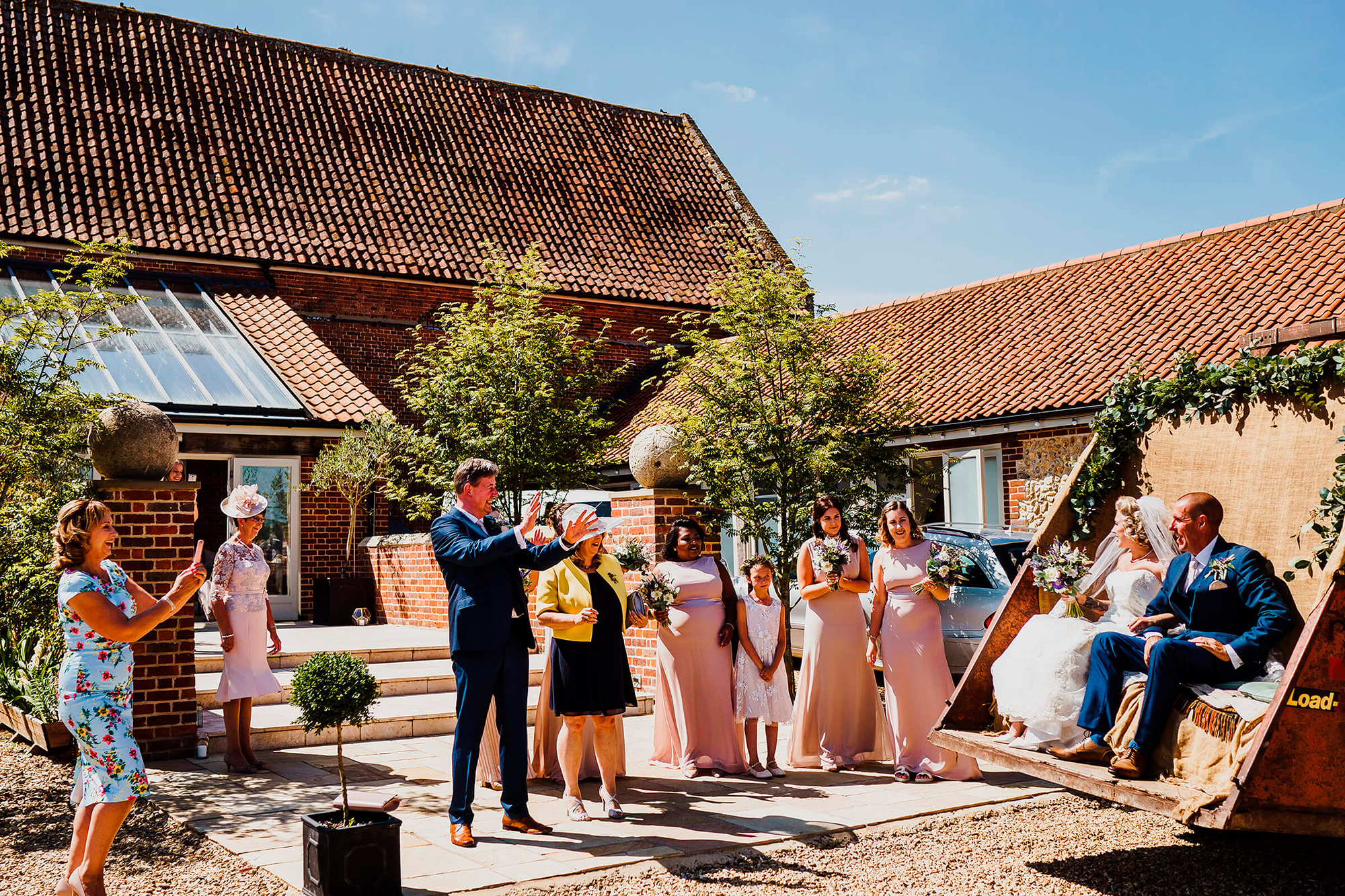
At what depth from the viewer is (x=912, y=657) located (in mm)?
7590

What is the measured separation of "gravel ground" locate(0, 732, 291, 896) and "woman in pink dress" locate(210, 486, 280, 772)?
0.65 metres

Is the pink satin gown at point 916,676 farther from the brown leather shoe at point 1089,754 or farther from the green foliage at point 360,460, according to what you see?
the green foliage at point 360,460

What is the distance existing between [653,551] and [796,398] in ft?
6.43

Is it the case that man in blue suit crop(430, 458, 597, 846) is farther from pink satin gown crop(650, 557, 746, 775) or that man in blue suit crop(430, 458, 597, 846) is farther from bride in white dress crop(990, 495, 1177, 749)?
bride in white dress crop(990, 495, 1177, 749)

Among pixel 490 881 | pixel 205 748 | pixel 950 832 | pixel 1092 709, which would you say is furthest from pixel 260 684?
pixel 1092 709

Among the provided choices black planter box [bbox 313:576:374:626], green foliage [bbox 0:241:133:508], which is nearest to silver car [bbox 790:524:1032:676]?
green foliage [bbox 0:241:133:508]

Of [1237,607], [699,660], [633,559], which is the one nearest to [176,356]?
[633,559]

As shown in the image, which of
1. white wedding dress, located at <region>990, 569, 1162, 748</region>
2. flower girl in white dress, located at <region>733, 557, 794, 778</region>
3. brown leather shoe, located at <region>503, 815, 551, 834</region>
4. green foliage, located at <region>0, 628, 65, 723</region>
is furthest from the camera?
green foliage, located at <region>0, 628, 65, 723</region>

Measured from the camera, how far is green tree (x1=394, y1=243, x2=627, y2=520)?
13.6m

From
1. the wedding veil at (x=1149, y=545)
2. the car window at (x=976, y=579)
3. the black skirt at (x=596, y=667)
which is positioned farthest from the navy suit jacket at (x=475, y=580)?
the car window at (x=976, y=579)

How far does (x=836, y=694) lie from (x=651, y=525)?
285cm

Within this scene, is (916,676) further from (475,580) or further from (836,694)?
(475,580)

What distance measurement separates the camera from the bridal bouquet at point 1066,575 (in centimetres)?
631

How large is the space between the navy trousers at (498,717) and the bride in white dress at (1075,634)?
8.68 feet
